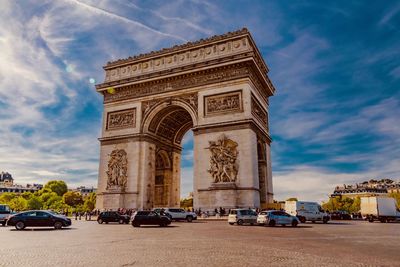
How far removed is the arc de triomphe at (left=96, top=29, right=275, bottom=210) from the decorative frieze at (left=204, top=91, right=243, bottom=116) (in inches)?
3.6

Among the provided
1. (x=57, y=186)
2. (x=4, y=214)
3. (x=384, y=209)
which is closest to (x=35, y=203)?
(x=57, y=186)

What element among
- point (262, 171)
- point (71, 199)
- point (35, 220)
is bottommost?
point (35, 220)

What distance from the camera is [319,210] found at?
26281mm

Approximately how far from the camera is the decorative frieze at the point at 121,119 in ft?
111

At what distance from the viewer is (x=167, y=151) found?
122ft

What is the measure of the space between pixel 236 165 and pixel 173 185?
11434 mm

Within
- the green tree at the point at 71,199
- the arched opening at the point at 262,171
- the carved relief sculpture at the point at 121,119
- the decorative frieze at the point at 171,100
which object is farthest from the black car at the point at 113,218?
the green tree at the point at 71,199

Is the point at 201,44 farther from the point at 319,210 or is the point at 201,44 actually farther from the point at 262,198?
the point at 319,210

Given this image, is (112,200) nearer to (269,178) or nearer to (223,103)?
(223,103)

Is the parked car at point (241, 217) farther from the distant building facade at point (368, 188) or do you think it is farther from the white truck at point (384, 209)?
the distant building facade at point (368, 188)

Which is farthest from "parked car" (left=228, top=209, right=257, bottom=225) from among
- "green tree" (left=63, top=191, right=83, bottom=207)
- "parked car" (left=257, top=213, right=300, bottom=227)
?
"green tree" (left=63, top=191, right=83, bottom=207)

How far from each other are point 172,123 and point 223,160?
10.8 meters

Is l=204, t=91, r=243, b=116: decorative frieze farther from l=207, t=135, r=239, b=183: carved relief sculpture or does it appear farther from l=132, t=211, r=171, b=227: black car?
l=132, t=211, r=171, b=227: black car

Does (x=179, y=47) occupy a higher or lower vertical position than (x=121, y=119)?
higher
